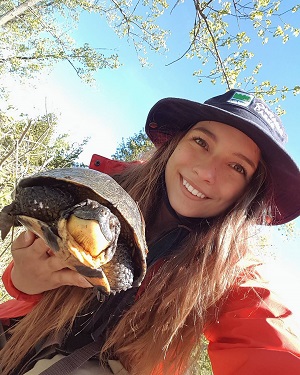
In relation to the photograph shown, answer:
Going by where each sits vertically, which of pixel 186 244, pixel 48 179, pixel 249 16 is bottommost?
pixel 186 244

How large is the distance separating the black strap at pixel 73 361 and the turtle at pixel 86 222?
43cm

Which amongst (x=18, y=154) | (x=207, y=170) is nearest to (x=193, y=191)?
(x=207, y=170)

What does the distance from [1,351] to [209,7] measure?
3.25 meters

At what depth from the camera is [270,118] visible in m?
1.76

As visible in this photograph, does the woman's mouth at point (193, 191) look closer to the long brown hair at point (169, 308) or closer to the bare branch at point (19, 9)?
the long brown hair at point (169, 308)

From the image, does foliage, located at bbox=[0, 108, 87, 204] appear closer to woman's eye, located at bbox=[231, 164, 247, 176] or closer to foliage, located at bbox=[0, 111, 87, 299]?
foliage, located at bbox=[0, 111, 87, 299]

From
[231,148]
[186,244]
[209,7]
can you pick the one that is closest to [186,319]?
[186,244]

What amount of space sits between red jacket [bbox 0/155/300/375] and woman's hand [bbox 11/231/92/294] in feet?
0.37

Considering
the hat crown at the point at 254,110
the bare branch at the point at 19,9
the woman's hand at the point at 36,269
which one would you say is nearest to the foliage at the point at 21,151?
the woman's hand at the point at 36,269

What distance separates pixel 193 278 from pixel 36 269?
682 millimetres

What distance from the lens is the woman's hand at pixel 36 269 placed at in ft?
4.59

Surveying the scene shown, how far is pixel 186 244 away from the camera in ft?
5.47

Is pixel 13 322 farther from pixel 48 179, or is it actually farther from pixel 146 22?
pixel 146 22

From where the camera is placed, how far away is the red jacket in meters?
1.19
